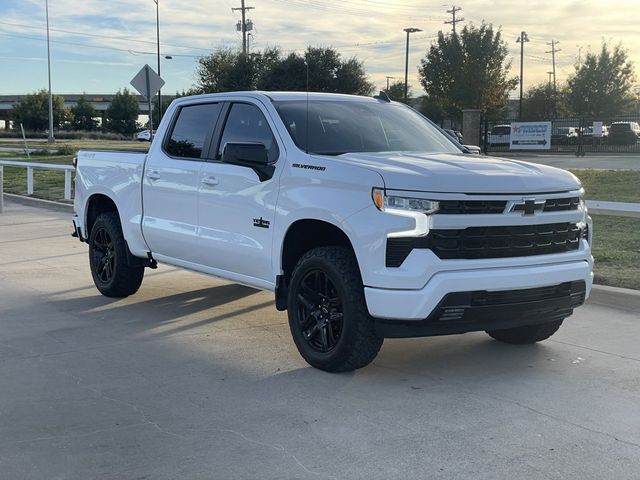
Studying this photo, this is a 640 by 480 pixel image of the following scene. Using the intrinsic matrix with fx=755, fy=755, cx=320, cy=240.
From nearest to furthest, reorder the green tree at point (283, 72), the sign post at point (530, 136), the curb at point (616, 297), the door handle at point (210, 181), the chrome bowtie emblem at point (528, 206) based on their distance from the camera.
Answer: the chrome bowtie emblem at point (528, 206)
the door handle at point (210, 181)
the curb at point (616, 297)
the sign post at point (530, 136)
the green tree at point (283, 72)

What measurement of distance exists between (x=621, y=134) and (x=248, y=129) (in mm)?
32983

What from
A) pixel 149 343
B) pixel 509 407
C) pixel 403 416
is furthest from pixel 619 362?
pixel 149 343

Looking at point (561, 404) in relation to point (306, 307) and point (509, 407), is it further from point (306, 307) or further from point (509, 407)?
point (306, 307)

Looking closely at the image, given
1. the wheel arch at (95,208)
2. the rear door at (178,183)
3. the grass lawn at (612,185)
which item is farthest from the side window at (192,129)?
the grass lawn at (612,185)

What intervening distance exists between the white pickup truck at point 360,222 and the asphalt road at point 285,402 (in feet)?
1.30

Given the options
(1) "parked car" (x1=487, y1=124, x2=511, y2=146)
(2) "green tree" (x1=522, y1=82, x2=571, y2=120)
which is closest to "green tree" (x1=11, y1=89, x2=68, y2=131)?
(2) "green tree" (x1=522, y1=82, x2=571, y2=120)

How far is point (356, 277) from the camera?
5082 millimetres

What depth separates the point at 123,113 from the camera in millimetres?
90188

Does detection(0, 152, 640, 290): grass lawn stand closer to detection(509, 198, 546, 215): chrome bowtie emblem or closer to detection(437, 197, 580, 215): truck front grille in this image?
detection(509, 198, 546, 215): chrome bowtie emblem

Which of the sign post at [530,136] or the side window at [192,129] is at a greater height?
the sign post at [530,136]

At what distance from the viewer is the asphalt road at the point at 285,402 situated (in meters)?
3.89

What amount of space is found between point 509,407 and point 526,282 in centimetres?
82

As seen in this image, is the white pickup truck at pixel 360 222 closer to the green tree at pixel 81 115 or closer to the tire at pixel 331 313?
the tire at pixel 331 313

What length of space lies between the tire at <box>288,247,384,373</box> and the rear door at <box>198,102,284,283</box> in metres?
0.45
